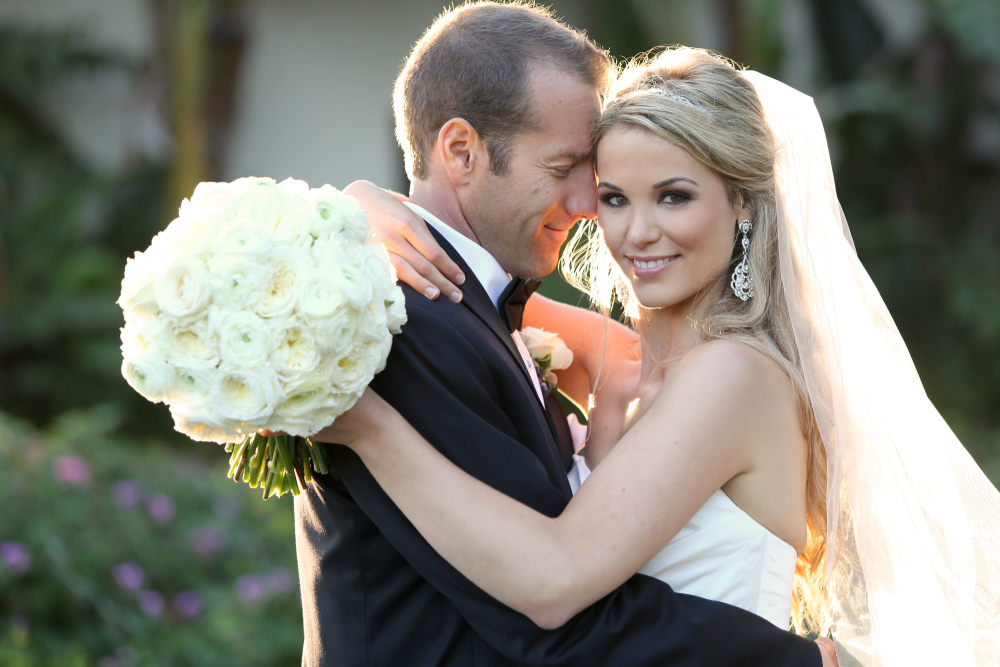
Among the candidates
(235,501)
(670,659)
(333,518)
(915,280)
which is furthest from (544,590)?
(915,280)

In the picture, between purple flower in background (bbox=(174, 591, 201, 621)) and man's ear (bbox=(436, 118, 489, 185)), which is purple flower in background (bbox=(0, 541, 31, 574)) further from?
man's ear (bbox=(436, 118, 489, 185))

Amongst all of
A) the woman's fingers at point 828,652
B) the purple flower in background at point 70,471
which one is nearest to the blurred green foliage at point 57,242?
the purple flower in background at point 70,471

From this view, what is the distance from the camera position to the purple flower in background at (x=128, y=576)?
15.1 feet

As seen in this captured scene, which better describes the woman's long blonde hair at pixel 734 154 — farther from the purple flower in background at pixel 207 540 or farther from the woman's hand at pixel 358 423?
the purple flower in background at pixel 207 540

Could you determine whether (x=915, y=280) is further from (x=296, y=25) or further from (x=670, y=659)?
(x=670, y=659)

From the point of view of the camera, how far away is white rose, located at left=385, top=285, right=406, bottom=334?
192 cm

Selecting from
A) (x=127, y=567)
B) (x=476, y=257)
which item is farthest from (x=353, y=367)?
(x=127, y=567)

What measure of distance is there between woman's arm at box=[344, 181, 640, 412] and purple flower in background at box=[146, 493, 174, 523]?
9.43 feet

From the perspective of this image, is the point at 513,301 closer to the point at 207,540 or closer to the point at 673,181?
the point at 673,181

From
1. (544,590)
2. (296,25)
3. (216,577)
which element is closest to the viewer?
(544,590)

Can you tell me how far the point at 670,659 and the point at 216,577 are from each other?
146 inches

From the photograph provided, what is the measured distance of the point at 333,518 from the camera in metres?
2.24

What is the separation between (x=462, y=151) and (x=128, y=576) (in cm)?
321

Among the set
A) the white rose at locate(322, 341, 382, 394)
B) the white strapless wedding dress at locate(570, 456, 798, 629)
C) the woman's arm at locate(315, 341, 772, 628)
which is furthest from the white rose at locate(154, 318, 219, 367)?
the white strapless wedding dress at locate(570, 456, 798, 629)
